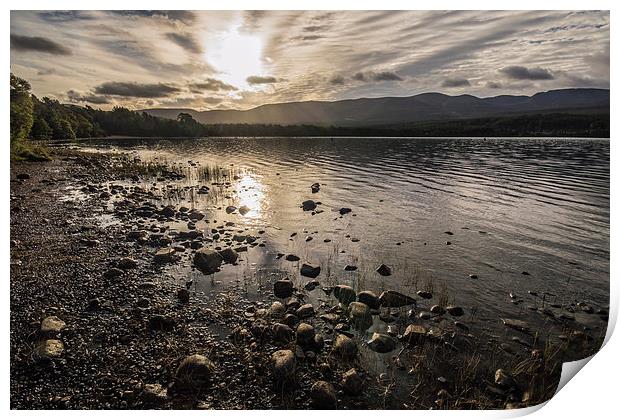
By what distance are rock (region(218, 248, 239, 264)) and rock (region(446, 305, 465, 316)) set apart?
5937 millimetres

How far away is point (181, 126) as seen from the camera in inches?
605

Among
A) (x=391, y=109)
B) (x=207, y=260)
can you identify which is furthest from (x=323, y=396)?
(x=391, y=109)

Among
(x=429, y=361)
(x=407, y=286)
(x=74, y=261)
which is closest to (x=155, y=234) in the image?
(x=74, y=261)

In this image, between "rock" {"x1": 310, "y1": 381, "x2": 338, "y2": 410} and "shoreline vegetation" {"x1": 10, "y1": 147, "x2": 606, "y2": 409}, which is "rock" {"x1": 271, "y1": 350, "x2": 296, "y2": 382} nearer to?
"shoreline vegetation" {"x1": 10, "y1": 147, "x2": 606, "y2": 409}

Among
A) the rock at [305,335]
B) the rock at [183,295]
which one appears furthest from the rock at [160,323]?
the rock at [305,335]

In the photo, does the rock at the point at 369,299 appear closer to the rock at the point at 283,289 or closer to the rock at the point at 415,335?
the rock at the point at 415,335

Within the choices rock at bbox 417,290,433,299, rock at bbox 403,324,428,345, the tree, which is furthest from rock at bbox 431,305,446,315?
the tree

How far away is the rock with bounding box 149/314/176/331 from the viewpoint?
22.0ft

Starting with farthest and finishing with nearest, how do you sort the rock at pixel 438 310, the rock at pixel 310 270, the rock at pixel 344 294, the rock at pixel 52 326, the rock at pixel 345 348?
1. the rock at pixel 310 270
2. the rock at pixel 344 294
3. the rock at pixel 438 310
4. the rock at pixel 52 326
5. the rock at pixel 345 348

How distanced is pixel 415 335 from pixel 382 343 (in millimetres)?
750

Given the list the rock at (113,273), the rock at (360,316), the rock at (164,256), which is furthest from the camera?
the rock at (164,256)

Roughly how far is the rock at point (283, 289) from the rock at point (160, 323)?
247 centimetres

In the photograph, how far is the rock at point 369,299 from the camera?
782 cm
